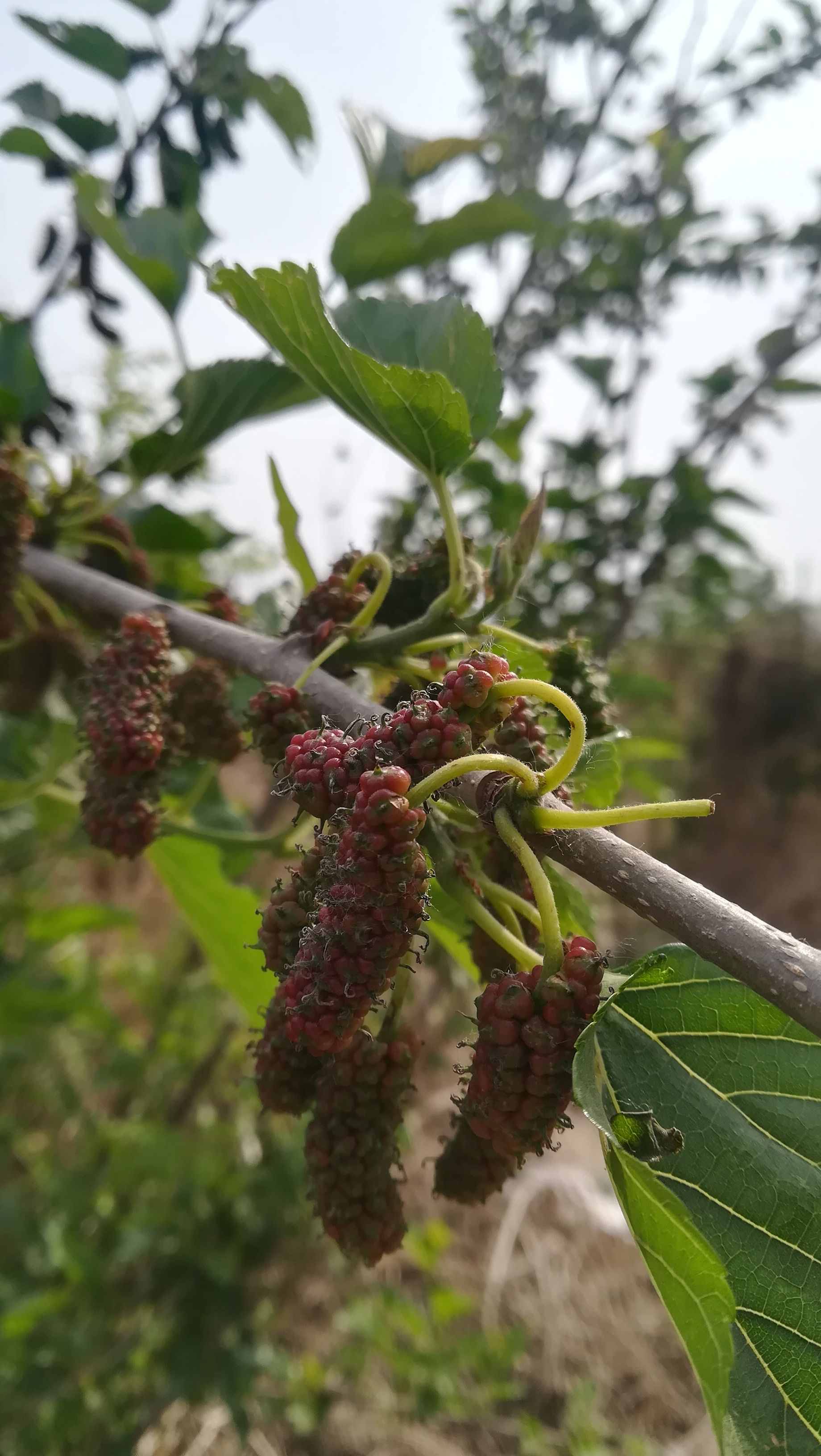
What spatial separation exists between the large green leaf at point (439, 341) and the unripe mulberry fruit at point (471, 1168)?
1.68ft

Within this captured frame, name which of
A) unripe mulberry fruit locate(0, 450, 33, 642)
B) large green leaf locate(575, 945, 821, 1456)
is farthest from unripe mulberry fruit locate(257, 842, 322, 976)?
unripe mulberry fruit locate(0, 450, 33, 642)

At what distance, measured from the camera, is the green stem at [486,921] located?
1.63 ft

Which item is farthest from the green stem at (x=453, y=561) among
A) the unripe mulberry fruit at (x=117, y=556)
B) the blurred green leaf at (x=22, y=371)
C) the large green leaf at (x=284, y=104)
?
the large green leaf at (x=284, y=104)

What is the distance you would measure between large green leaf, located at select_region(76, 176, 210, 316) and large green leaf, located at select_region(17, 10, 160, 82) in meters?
0.29

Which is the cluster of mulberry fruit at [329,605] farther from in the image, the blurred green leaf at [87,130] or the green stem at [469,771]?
the blurred green leaf at [87,130]

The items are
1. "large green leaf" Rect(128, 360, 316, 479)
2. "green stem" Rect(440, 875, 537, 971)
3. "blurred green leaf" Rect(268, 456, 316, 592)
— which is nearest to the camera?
"green stem" Rect(440, 875, 537, 971)

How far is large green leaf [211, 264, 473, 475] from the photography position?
581 millimetres

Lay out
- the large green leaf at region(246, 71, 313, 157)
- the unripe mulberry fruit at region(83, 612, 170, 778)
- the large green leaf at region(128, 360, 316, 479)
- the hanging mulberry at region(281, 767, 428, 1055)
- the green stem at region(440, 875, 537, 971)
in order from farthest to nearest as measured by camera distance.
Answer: the large green leaf at region(246, 71, 313, 157) → the large green leaf at region(128, 360, 316, 479) → the unripe mulberry fruit at region(83, 612, 170, 778) → the green stem at region(440, 875, 537, 971) → the hanging mulberry at region(281, 767, 428, 1055)

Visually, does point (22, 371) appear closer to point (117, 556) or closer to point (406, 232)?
point (117, 556)

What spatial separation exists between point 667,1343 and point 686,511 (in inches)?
93.8

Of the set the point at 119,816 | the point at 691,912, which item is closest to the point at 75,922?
the point at 119,816

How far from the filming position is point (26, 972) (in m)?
1.69

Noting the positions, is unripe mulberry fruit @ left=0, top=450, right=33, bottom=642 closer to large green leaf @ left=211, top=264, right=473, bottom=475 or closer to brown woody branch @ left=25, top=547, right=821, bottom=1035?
large green leaf @ left=211, top=264, right=473, bottom=475

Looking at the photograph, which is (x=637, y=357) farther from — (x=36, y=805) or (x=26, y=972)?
(x=26, y=972)
